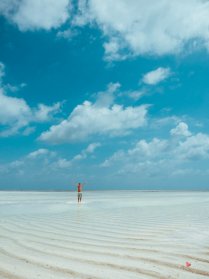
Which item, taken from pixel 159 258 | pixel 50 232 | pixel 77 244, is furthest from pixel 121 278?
pixel 50 232

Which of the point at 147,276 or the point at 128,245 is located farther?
the point at 128,245

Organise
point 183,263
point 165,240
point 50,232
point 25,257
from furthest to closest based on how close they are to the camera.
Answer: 1. point 50,232
2. point 165,240
3. point 25,257
4. point 183,263

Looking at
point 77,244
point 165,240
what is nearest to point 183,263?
point 165,240

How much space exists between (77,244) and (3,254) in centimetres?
141

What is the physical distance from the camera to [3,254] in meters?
5.18

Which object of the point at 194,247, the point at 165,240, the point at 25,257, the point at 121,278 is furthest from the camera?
the point at 165,240

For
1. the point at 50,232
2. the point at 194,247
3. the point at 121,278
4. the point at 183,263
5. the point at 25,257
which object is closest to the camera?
the point at 121,278

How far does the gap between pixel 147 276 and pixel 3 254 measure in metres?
2.51

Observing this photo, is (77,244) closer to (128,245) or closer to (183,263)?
(128,245)

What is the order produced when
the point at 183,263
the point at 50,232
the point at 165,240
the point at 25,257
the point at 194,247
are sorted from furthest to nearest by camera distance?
the point at 50,232 → the point at 165,240 → the point at 194,247 → the point at 25,257 → the point at 183,263

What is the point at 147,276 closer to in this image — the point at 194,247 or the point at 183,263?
the point at 183,263

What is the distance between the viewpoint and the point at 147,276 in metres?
3.97

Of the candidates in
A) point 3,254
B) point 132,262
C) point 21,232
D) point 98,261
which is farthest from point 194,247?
point 21,232

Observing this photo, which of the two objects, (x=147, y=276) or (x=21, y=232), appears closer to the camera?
(x=147, y=276)
